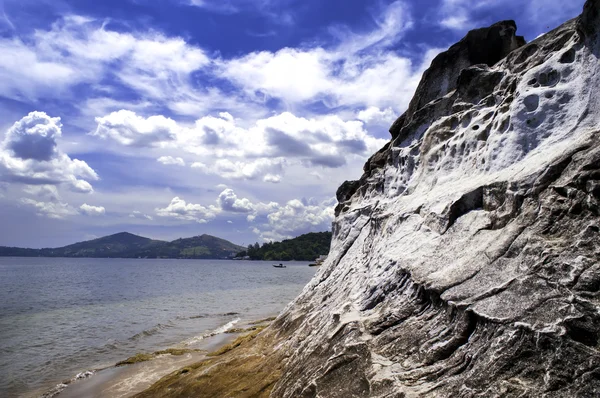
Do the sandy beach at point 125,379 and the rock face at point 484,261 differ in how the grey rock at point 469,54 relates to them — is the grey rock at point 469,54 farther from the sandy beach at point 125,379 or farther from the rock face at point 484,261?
the sandy beach at point 125,379

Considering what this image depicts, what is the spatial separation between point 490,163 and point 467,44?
8.49 meters

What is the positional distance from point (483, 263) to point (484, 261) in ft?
0.18

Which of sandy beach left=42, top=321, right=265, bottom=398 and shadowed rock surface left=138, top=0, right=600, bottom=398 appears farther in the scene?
sandy beach left=42, top=321, right=265, bottom=398

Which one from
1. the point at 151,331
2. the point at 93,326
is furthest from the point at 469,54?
the point at 93,326

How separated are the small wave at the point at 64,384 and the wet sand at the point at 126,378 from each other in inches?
7.7

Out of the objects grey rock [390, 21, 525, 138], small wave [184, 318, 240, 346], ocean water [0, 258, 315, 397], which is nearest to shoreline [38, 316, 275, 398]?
ocean water [0, 258, 315, 397]

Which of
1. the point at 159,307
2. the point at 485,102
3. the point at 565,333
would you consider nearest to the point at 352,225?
the point at 485,102

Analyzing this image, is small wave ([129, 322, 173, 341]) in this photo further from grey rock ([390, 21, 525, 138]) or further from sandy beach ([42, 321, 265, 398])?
grey rock ([390, 21, 525, 138])

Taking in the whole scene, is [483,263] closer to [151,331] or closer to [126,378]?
[126,378]

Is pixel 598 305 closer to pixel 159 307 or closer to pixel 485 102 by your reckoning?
pixel 485 102

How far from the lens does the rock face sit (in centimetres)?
668

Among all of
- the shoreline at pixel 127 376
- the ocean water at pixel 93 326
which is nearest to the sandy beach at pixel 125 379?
the shoreline at pixel 127 376

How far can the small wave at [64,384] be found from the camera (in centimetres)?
1724

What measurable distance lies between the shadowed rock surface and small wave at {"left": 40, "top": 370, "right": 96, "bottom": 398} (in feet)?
29.0
